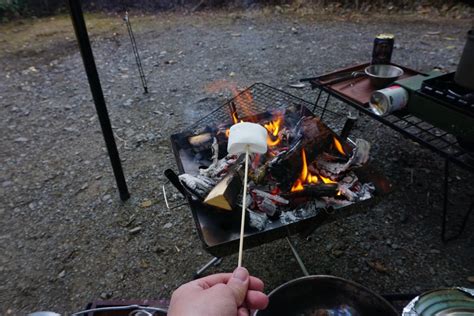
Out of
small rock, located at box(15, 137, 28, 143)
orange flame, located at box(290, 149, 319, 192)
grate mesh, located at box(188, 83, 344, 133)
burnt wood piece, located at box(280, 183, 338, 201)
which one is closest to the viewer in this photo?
burnt wood piece, located at box(280, 183, 338, 201)

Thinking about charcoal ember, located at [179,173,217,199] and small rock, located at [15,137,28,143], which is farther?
small rock, located at [15,137,28,143]

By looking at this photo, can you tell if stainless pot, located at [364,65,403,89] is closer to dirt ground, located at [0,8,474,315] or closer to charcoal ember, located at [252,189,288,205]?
dirt ground, located at [0,8,474,315]

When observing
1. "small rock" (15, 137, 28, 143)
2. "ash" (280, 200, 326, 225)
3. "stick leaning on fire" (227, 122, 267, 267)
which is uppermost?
"stick leaning on fire" (227, 122, 267, 267)

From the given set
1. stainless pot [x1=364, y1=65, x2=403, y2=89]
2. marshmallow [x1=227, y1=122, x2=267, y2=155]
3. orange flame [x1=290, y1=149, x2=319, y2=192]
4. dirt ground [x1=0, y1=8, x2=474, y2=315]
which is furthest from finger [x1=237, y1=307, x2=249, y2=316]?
stainless pot [x1=364, y1=65, x2=403, y2=89]

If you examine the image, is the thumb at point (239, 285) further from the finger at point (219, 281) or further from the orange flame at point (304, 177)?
the orange flame at point (304, 177)

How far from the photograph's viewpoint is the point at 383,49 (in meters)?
3.36

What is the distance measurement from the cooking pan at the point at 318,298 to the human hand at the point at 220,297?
0.48 m

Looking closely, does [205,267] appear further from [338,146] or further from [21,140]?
[21,140]

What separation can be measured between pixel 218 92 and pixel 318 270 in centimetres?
322

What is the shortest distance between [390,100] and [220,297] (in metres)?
2.08

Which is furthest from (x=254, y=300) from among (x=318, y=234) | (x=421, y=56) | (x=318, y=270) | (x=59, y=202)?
(x=421, y=56)

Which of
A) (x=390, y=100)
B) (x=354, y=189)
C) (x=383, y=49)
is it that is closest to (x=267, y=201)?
(x=354, y=189)

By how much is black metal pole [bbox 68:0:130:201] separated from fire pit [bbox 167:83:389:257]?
73 centimetres

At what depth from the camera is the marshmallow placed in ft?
6.47
